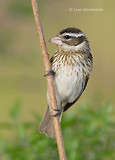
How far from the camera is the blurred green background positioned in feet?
19.5

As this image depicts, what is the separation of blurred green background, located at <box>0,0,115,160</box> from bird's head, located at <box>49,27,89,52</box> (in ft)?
1.98

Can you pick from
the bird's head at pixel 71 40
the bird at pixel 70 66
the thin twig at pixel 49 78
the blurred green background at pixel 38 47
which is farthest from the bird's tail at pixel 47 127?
the thin twig at pixel 49 78

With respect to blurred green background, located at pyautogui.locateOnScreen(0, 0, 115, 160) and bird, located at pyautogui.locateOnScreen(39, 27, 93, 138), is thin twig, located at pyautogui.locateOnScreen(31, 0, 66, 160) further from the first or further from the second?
blurred green background, located at pyautogui.locateOnScreen(0, 0, 115, 160)

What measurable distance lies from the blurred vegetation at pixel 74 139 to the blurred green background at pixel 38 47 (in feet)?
0.88

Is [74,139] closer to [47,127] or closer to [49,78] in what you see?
[47,127]

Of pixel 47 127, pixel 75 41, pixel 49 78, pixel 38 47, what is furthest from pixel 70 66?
pixel 38 47

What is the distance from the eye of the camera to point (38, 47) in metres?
7.31

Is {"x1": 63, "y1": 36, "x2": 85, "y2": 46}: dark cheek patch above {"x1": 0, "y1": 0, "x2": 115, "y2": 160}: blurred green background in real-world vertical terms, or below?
above

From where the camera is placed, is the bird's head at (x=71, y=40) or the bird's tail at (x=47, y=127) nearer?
the bird's head at (x=71, y=40)

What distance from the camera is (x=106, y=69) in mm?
7453

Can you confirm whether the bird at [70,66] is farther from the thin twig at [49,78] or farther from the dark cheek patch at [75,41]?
the thin twig at [49,78]

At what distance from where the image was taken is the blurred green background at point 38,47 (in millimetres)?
5941

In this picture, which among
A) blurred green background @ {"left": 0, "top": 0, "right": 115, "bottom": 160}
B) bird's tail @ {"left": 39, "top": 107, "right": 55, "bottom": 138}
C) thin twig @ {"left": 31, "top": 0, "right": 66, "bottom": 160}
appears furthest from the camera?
blurred green background @ {"left": 0, "top": 0, "right": 115, "bottom": 160}

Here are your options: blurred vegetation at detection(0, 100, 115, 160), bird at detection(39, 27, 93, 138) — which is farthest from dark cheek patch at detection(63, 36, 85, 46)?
blurred vegetation at detection(0, 100, 115, 160)
